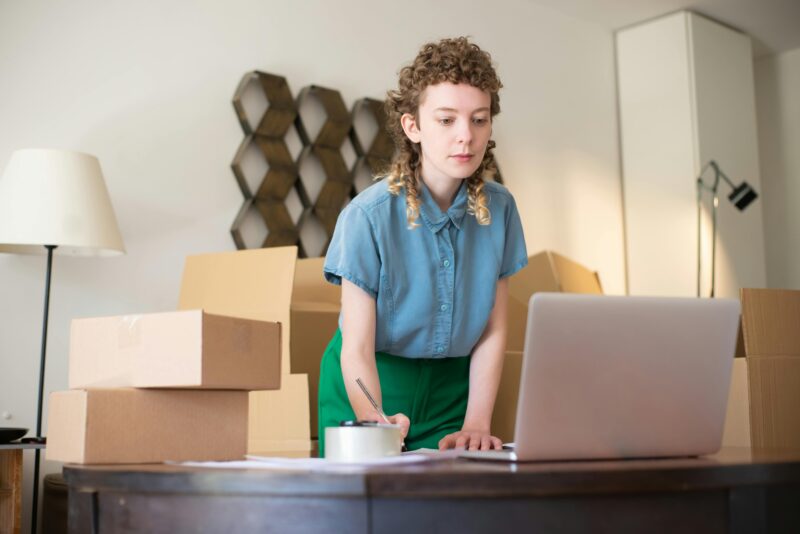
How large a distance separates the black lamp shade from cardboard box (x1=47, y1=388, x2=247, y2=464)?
362 centimetres

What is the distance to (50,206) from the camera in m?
2.32

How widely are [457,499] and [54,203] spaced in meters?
1.85

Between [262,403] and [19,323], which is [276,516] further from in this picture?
[19,323]

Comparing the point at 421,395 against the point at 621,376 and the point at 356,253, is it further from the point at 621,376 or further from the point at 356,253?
the point at 621,376

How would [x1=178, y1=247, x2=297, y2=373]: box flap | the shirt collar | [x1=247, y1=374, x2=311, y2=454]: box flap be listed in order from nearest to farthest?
the shirt collar
[x1=247, y1=374, x2=311, y2=454]: box flap
[x1=178, y1=247, x2=297, y2=373]: box flap

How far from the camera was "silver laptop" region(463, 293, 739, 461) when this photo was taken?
2.93ft

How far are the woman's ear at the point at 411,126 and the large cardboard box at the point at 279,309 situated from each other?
772 mm

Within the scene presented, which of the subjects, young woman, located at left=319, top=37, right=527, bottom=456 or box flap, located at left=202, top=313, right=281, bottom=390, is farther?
young woman, located at left=319, top=37, right=527, bottom=456

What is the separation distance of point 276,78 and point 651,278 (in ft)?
7.14

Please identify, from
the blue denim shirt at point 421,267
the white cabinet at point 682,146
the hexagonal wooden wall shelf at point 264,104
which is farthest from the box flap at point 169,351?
the white cabinet at point 682,146

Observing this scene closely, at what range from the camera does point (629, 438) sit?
3.14 feet

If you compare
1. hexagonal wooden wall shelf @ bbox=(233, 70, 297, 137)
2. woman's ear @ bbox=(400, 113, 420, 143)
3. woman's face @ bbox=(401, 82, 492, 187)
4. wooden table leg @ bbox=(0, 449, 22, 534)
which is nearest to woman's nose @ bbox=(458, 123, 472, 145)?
woman's face @ bbox=(401, 82, 492, 187)

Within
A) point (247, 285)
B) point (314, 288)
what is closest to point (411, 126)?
point (247, 285)

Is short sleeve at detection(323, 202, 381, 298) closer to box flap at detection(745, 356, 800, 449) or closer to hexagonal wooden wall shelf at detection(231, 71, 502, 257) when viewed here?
box flap at detection(745, 356, 800, 449)
